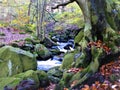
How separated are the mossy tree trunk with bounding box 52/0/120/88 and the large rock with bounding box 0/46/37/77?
9.66 feet

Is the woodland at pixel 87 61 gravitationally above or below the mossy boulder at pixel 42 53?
above

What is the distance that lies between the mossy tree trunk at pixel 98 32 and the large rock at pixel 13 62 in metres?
2.94

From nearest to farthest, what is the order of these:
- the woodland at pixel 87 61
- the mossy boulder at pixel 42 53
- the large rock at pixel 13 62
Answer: the woodland at pixel 87 61, the large rock at pixel 13 62, the mossy boulder at pixel 42 53

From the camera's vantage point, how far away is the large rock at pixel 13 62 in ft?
30.5

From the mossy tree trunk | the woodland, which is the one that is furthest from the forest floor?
the mossy tree trunk

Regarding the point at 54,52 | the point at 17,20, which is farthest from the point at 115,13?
the point at 17,20

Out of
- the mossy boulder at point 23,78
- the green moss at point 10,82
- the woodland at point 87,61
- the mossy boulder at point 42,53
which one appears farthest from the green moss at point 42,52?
the green moss at point 10,82

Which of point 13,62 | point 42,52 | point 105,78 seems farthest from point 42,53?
point 105,78

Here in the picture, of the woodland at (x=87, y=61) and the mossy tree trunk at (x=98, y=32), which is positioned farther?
the mossy tree trunk at (x=98, y=32)

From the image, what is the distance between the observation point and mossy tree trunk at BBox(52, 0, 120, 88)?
6310mm

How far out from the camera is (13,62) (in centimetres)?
950

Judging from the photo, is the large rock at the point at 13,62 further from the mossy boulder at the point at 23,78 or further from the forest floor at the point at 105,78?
the forest floor at the point at 105,78

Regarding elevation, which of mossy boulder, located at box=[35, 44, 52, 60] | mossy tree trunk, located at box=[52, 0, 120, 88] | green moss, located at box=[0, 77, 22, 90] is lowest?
mossy boulder, located at box=[35, 44, 52, 60]

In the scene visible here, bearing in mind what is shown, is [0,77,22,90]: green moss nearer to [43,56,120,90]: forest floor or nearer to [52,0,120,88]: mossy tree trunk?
[52,0,120,88]: mossy tree trunk
